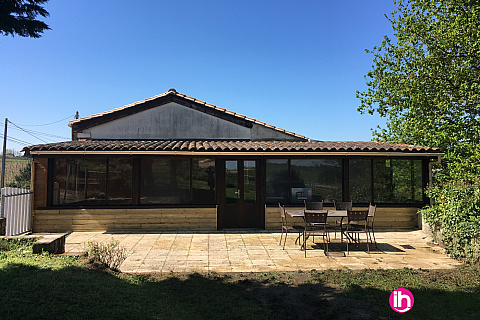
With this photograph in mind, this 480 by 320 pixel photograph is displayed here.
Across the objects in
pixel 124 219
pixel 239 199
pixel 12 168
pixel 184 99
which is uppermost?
pixel 184 99

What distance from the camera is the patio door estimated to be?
11.0 meters

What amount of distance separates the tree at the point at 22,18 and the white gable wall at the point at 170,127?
9736 millimetres

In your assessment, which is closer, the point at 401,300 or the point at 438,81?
the point at 401,300

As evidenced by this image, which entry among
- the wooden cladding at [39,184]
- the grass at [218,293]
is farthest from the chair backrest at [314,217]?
the wooden cladding at [39,184]

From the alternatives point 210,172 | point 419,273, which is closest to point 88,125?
point 210,172

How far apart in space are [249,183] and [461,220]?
20.6 ft

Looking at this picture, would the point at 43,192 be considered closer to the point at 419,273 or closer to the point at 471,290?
the point at 419,273

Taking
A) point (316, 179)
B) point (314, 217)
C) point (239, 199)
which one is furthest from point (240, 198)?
point (314, 217)

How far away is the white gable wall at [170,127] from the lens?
15.1 metres

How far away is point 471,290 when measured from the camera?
5.24 metres

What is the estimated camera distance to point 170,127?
15.5 meters

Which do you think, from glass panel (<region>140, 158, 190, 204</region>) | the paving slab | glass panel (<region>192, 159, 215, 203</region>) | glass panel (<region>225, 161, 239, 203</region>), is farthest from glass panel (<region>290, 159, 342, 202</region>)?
glass panel (<region>140, 158, 190, 204</region>)

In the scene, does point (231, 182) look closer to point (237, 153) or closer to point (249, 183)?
point (249, 183)

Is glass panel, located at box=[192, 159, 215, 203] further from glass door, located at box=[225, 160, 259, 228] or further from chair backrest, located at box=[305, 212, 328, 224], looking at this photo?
chair backrest, located at box=[305, 212, 328, 224]
